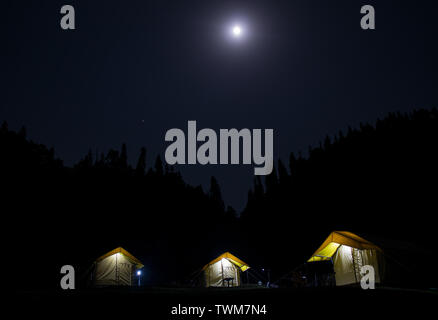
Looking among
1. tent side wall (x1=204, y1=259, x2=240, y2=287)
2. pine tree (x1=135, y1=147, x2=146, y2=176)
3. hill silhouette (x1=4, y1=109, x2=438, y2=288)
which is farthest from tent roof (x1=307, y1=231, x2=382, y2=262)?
pine tree (x1=135, y1=147, x2=146, y2=176)

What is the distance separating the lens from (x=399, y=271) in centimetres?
1497

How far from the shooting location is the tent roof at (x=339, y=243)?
16000mm

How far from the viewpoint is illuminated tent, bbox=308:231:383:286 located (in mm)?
15734

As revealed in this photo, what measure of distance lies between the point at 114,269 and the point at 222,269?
8676 millimetres

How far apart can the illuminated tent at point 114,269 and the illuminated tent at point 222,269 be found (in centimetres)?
619

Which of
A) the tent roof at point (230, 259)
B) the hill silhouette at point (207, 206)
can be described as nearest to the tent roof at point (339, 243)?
the tent roof at point (230, 259)

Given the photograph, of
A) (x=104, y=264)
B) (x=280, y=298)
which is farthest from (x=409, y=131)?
(x=280, y=298)

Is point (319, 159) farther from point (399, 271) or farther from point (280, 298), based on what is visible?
point (280, 298)

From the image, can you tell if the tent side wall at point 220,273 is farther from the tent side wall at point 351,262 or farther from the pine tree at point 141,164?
the pine tree at point 141,164

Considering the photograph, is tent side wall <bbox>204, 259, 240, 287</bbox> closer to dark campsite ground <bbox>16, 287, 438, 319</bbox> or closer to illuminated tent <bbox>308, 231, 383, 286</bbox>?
illuminated tent <bbox>308, 231, 383, 286</bbox>

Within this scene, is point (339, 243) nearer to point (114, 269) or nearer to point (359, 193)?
point (114, 269)
